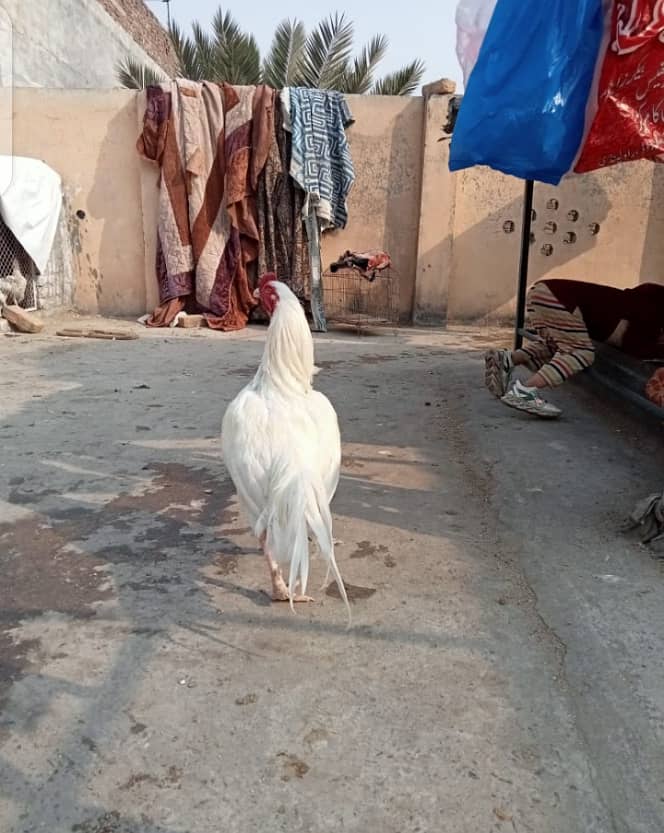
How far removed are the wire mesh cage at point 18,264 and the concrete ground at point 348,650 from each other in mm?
5527

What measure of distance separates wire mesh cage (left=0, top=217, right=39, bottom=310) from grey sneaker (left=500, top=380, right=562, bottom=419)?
7196 millimetres

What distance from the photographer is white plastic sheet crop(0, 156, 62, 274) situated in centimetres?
882

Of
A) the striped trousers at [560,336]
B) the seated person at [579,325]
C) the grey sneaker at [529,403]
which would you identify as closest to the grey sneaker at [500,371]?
the seated person at [579,325]

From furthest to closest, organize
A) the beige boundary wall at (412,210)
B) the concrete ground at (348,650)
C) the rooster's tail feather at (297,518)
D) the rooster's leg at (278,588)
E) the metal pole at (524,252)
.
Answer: the beige boundary wall at (412,210) < the metal pole at (524,252) < the rooster's leg at (278,588) < the rooster's tail feather at (297,518) < the concrete ground at (348,650)

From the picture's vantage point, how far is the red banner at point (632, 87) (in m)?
2.80

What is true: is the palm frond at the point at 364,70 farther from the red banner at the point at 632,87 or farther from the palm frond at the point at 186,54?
the red banner at the point at 632,87

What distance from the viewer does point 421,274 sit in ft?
34.7

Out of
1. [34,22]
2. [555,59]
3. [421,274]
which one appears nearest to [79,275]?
[34,22]

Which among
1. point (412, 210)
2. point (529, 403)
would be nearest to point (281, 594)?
point (529, 403)

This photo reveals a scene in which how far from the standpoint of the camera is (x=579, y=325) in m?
5.02

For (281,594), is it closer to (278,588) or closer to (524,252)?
(278,588)

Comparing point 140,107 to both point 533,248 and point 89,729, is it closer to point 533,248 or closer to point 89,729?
point 533,248

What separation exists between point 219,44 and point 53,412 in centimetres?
1100

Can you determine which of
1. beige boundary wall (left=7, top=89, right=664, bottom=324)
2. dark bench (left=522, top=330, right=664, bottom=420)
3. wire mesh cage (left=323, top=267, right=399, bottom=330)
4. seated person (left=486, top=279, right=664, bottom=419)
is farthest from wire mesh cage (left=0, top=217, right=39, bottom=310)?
dark bench (left=522, top=330, right=664, bottom=420)
